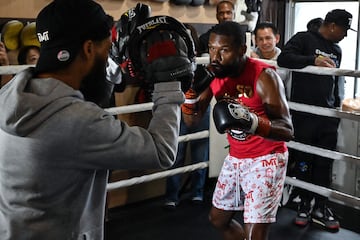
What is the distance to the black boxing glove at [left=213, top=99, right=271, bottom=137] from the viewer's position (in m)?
2.04

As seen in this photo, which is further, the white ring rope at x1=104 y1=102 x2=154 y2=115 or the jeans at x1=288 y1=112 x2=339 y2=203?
the jeans at x1=288 y1=112 x2=339 y2=203

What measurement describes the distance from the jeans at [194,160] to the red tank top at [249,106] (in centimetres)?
138

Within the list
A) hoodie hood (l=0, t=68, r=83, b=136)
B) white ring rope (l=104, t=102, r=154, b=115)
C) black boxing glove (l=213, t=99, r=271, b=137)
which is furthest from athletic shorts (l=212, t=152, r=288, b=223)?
hoodie hood (l=0, t=68, r=83, b=136)

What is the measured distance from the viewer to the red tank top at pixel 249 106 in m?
2.37

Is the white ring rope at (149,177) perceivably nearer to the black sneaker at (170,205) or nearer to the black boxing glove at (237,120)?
the black sneaker at (170,205)

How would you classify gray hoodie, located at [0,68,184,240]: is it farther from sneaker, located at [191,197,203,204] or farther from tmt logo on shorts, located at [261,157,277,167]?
sneaker, located at [191,197,203,204]

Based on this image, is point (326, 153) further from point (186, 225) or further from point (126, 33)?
point (126, 33)

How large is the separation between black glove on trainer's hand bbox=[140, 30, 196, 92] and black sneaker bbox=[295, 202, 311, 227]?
7.58 ft

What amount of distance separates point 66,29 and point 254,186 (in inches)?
56.1

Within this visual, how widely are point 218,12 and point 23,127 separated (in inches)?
131

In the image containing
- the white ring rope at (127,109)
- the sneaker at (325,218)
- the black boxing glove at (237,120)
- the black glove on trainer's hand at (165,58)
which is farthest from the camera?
the sneaker at (325,218)

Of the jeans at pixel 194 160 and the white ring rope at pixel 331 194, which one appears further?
the jeans at pixel 194 160

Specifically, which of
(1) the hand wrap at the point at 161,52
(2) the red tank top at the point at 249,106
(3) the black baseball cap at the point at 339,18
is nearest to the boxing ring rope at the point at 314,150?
(3) the black baseball cap at the point at 339,18

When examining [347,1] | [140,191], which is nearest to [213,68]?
[140,191]
